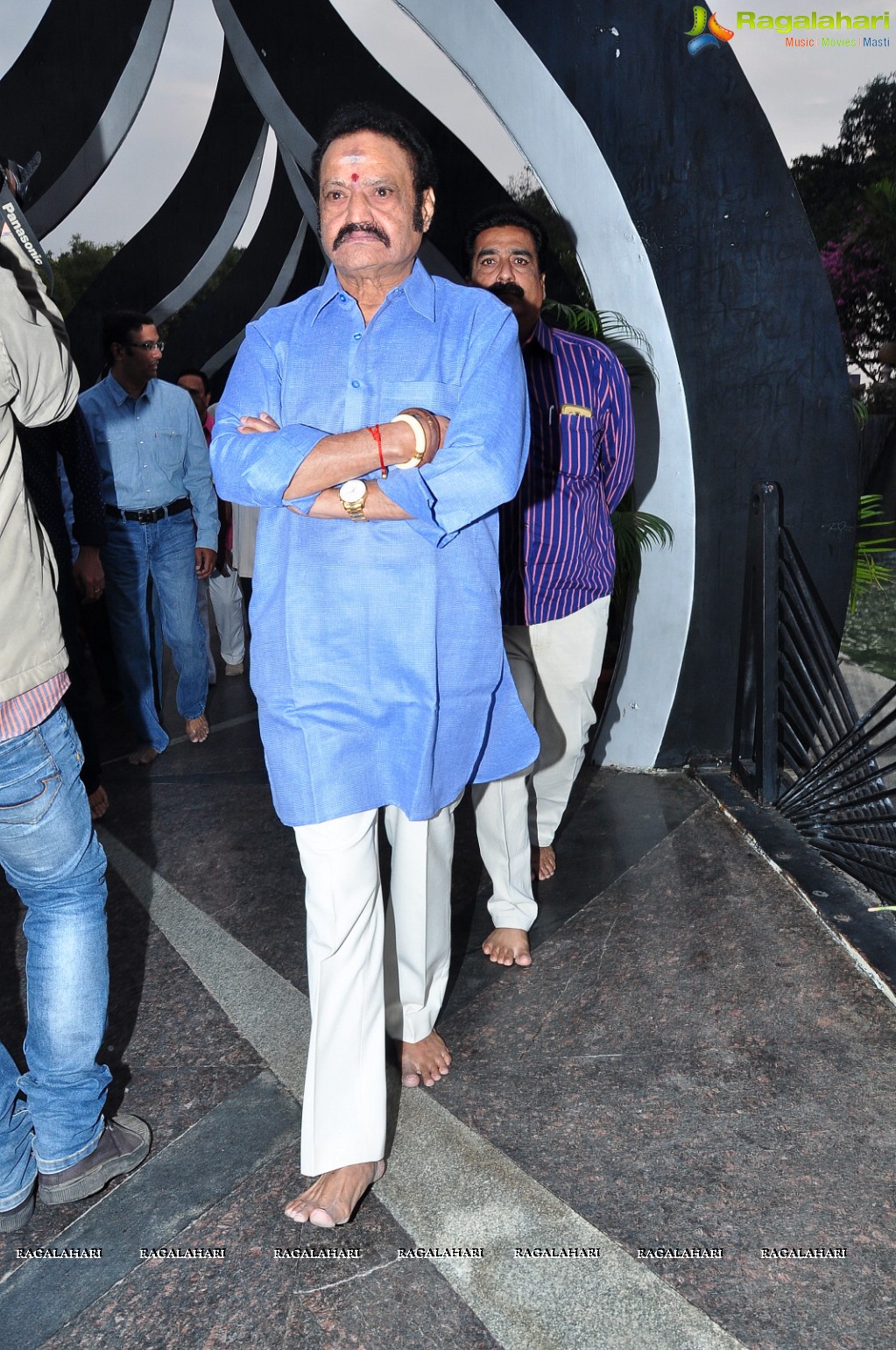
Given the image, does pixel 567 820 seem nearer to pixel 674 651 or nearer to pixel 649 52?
pixel 674 651

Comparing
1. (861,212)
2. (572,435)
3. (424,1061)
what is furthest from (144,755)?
(861,212)

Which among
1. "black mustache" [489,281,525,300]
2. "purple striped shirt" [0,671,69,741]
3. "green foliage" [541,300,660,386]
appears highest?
"black mustache" [489,281,525,300]

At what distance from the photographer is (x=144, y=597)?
5012 millimetres

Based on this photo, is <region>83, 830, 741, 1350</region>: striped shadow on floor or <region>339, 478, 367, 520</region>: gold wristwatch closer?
<region>83, 830, 741, 1350</region>: striped shadow on floor

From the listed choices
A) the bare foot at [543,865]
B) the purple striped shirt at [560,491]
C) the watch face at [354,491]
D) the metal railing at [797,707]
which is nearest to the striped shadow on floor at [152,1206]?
the bare foot at [543,865]

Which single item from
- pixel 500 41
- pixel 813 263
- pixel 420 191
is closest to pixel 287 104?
pixel 500 41

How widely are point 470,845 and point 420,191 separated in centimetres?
244

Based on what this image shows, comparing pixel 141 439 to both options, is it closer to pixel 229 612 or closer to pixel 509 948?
pixel 229 612

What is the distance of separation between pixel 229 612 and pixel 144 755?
1.90 metres

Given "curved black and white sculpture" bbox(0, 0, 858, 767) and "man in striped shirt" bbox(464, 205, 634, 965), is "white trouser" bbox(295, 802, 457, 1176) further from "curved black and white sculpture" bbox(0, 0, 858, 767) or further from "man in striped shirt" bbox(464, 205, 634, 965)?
"curved black and white sculpture" bbox(0, 0, 858, 767)

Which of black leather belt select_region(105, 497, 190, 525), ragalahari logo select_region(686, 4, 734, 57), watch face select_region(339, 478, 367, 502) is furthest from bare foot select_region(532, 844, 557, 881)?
ragalahari logo select_region(686, 4, 734, 57)

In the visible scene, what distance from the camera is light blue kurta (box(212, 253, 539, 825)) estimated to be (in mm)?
2023

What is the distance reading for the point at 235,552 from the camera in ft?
21.1

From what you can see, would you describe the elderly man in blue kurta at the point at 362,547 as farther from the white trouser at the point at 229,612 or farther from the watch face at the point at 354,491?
the white trouser at the point at 229,612
